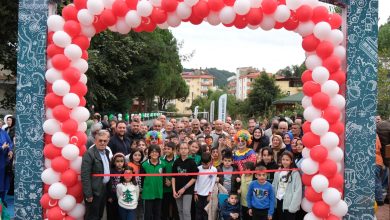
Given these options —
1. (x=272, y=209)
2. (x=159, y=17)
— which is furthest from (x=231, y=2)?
(x=272, y=209)

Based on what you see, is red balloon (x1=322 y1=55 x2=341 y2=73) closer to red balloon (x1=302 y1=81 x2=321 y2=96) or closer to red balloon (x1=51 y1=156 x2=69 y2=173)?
red balloon (x1=302 y1=81 x2=321 y2=96)

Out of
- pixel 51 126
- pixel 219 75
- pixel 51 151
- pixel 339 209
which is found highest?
pixel 219 75

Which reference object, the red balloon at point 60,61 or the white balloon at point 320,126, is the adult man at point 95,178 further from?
the white balloon at point 320,126

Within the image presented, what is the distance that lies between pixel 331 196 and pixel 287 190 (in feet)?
2.14

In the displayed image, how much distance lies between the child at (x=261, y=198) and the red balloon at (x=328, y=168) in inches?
30.4

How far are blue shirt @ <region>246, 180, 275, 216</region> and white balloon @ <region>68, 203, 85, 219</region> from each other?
7.04 ft

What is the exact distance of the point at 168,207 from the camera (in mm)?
6539

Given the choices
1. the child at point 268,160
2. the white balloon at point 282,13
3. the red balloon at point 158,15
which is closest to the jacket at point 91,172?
the red balloon at point 158,15

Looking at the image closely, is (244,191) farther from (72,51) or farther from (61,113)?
(72,51)

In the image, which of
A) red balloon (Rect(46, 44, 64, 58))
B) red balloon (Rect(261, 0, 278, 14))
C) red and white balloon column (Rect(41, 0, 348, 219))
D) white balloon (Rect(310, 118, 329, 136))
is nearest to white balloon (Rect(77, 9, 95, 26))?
red and white balloon column (Rect(41, 0, 348, 219))

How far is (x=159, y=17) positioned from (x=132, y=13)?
0.33m

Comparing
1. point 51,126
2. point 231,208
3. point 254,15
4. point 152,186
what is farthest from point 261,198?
point 51,126

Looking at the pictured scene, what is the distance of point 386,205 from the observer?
28.0 ft

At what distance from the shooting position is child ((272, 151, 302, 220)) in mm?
5684
